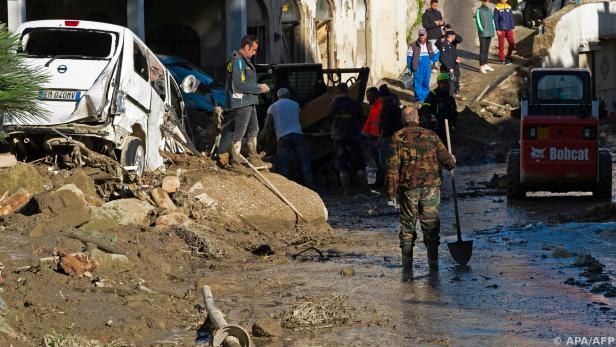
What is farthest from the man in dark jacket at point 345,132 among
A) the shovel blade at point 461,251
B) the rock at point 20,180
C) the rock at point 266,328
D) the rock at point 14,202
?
the rock at point 266,328

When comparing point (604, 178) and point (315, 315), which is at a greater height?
point (604, 178)

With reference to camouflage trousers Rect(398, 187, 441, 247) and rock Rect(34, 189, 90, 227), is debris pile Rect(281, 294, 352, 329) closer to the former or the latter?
camouflage trousers Rect(398, 187, 441, 247)

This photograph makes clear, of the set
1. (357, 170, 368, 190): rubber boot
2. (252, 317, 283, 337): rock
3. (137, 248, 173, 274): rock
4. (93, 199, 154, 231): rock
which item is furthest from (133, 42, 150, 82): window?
(252, 317, 283, 337): rock

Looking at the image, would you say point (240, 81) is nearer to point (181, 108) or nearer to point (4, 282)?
point (181, 108)

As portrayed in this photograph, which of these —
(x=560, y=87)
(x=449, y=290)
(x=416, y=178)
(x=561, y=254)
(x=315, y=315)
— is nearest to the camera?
(x=315, y=315)

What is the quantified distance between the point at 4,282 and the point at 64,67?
213 inches

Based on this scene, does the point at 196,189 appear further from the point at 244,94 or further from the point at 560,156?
the point at 560,156

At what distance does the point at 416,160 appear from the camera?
1198 cm

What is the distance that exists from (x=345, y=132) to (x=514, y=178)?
2.91m

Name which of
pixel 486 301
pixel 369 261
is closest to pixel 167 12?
pixel 369 261

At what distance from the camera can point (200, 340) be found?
8969 millimetres

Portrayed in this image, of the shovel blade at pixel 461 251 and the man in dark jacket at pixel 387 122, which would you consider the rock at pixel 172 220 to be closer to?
the shovel blade at pixel 461 251

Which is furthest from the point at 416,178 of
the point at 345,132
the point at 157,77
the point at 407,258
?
the point at 345,132

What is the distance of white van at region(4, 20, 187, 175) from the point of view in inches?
567
